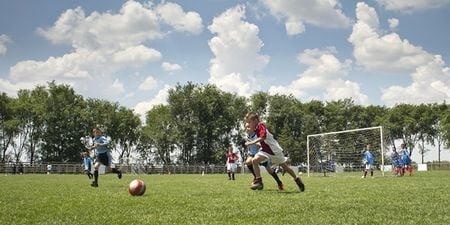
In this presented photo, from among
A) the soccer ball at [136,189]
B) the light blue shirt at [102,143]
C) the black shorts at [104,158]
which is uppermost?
the light blue shirt at [102,143]

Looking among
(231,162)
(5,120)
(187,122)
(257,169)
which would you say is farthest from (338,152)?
(5,120)

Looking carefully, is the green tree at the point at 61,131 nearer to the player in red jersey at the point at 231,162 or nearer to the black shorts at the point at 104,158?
the player in red jersey at the point at 231,162

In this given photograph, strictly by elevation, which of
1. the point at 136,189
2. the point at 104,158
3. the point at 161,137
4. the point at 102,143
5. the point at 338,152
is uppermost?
the point at 161,137

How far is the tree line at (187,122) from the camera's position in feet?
259

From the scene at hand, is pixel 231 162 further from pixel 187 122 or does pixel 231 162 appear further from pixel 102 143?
pixel 187 122

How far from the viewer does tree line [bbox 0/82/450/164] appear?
78.9m

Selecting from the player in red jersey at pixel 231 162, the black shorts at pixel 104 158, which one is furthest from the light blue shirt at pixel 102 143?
the player in red jersey at pixel 231 162

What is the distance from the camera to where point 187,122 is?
84812 millimetres

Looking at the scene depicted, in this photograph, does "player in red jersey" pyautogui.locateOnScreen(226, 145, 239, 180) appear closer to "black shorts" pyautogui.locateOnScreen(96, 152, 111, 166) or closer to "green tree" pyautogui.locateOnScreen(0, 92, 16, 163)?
"black shorts" pyautogui.locateOnScreen(96, 152, 111, 166)

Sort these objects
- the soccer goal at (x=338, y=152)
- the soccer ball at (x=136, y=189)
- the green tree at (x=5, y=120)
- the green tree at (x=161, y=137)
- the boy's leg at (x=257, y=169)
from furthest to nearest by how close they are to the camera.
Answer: the green tree at (x=161, y=137), the green tree at (x=5, y=120), the soccer goal at (x=338, y=152), the boy's leg at (x=257, y=169), the soccer ball at (x=136, y=189)

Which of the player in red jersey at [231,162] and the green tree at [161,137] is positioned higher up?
the green tree at [161,137]

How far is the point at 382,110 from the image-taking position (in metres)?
101

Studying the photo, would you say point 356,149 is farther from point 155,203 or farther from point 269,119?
point 269,119

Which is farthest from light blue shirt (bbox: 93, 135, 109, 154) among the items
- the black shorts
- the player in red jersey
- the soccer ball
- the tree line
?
the tree line
